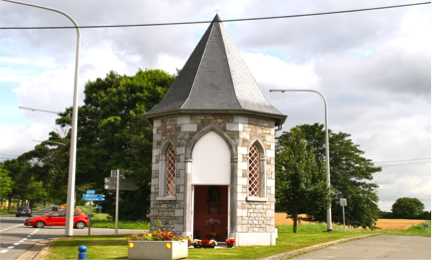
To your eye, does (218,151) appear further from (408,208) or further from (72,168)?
(408,208)

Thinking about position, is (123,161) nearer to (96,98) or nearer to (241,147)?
(96,98)

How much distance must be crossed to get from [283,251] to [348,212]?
109 ft

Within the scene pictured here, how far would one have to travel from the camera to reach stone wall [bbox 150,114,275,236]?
16.5 metres

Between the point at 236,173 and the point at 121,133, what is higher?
the point at 121,133

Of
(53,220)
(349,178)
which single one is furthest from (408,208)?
(53,220)

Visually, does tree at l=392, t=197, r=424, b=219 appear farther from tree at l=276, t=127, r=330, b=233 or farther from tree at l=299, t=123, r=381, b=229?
tree at l=276, t=127, r=330, b=233

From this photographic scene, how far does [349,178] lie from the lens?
47000mm

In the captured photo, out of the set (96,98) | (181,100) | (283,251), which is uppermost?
(96,98)

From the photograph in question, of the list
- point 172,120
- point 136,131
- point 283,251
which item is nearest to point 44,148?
point 136,131

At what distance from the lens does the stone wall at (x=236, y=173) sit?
16469mm

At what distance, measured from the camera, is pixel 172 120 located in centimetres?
1739

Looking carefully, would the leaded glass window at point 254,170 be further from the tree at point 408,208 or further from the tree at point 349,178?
the tree at point 408,208

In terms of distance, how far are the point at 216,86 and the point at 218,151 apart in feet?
8.94

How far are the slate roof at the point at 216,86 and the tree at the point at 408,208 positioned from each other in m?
61.2
